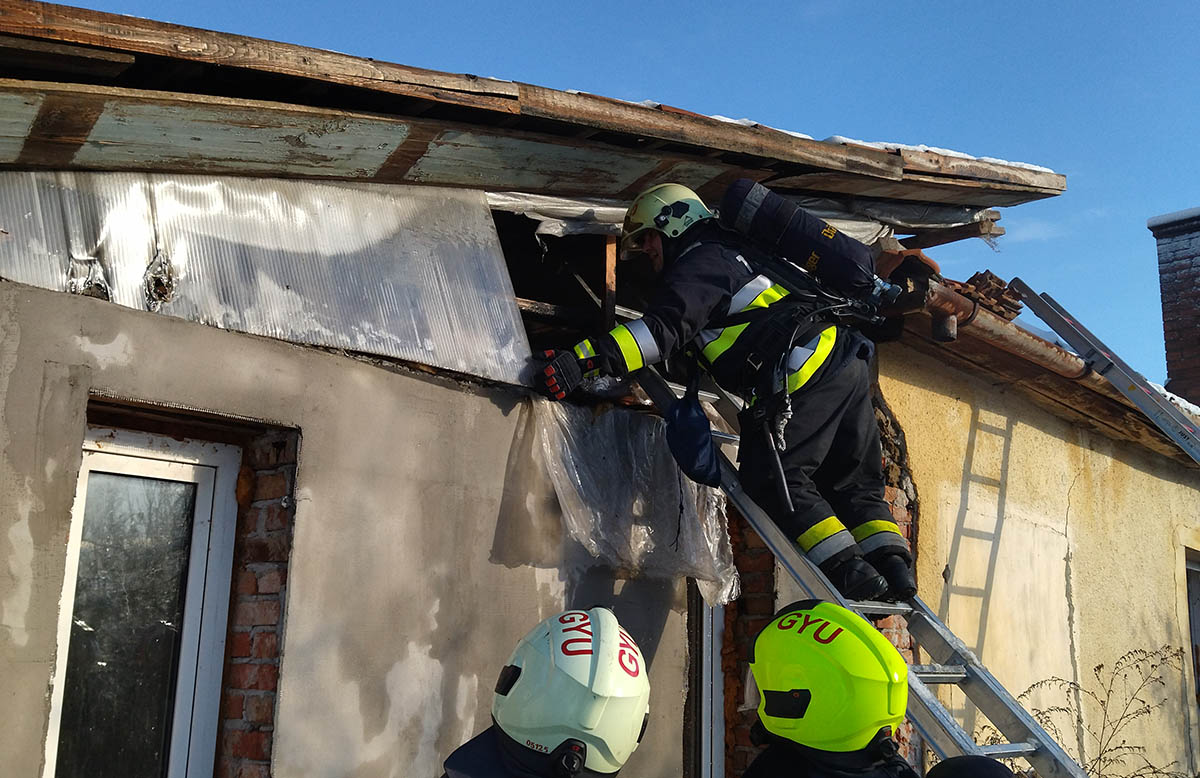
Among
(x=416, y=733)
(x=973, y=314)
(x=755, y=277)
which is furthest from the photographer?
(x=973, y=314)

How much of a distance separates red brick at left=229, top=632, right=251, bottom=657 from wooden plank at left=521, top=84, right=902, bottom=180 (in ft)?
5.57

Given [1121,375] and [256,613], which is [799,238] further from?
[1121,375]

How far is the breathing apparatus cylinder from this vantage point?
12.7 ft

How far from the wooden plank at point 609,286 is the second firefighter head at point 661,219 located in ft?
0.26

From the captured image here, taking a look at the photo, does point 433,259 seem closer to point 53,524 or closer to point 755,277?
point 755,277

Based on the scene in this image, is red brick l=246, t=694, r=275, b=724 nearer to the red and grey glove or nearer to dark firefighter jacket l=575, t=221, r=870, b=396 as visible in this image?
the red and grey glove

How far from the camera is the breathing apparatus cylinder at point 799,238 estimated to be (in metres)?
3.86

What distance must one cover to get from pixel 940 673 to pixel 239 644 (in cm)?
210

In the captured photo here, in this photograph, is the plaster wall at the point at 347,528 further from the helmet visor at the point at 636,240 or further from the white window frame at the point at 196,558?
the helmet visor at the point at 636,240

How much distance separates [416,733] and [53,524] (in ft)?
3.76

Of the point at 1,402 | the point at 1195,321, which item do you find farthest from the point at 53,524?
the point at 1195,321

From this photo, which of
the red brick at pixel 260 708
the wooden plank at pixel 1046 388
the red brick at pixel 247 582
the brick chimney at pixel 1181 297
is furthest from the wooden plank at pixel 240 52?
the brick chimney at pixel 1181 297

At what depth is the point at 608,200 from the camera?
417cm

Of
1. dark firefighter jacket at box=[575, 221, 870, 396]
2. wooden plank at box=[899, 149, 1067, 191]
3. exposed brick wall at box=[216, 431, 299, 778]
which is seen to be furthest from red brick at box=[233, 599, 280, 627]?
wooden plank at box=[899, 149, 1067, 191]
